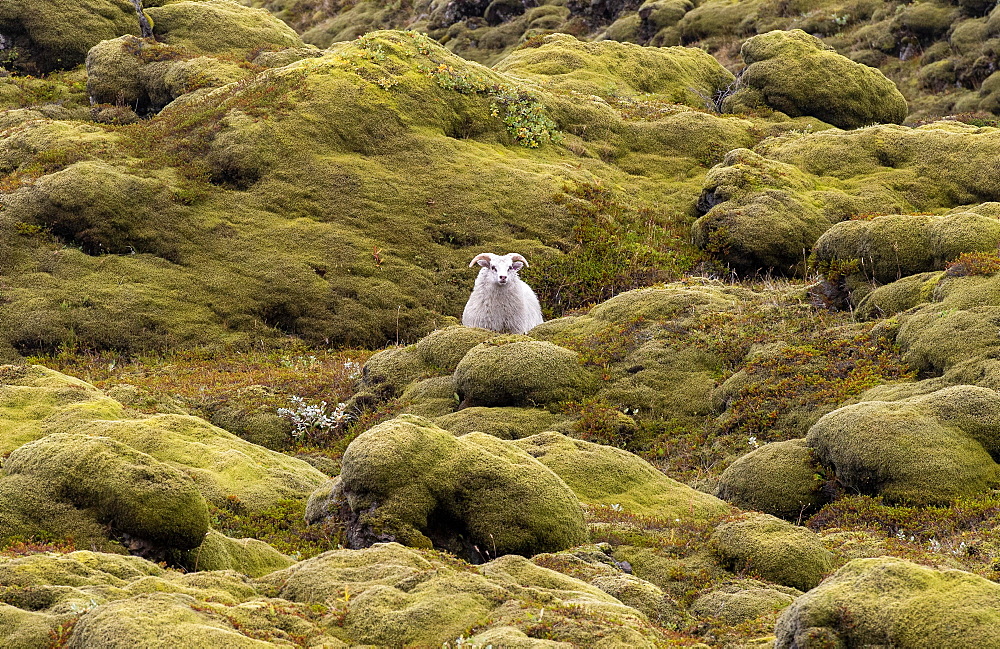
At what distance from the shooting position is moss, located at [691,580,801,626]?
8.70 metres

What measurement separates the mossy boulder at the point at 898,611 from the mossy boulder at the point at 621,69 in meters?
31.4

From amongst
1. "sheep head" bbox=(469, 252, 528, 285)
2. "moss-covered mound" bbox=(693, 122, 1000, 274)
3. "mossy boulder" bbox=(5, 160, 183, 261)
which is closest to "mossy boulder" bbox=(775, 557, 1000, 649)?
"sheep head" bbox=(469, 252, 528, 285)

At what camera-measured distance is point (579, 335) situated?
65.5 ft

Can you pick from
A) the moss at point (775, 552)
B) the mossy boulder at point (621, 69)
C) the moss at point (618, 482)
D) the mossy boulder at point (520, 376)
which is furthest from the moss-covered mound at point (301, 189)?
the moss at point (775, 552)

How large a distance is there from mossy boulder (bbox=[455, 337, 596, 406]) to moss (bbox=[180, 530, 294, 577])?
23.2ft

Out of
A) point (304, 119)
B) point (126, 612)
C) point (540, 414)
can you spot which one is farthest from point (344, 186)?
point (126, 612)

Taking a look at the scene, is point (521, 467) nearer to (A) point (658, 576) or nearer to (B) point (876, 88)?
(A) point (658, 576)

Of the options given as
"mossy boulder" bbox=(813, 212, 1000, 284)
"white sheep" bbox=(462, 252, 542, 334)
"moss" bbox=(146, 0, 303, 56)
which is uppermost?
→ "moss" bbox=(146, 0, 303, 56)

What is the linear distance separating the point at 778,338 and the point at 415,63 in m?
17.7

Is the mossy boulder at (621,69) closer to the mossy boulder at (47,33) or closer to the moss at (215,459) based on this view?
the mossy boulder at (47,33)

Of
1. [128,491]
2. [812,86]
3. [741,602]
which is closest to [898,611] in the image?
[741,602]

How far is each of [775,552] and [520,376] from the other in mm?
A: 7670

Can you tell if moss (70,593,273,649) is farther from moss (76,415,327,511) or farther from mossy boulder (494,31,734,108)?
mossy boulder (494,31,734,108)

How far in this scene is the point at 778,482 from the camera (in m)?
12.8
